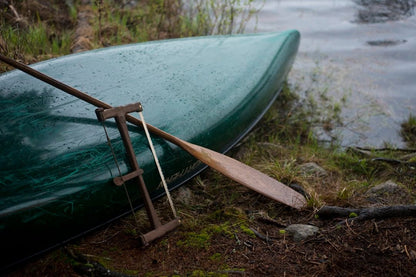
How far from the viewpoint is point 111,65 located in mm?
2492

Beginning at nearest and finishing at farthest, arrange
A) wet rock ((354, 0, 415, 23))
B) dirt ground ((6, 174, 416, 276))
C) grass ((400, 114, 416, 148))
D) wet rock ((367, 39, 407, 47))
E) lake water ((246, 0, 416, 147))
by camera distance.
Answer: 1. dirt ground ((6, 174, 416, 276))
2. grass ((400, 114, 416, 148))
3. lake water ((246, 0, 416, 147))
4. wet rock ((367, 39, 407, 47))
5. wet rock ((354, 0, 415, 23))

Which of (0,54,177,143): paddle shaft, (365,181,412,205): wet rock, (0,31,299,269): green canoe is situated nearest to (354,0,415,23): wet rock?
(0,31,299,269): green canoe

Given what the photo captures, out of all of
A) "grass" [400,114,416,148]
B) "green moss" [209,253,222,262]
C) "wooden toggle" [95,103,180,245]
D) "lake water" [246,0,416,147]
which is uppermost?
"wooden toggle" [95,103,180,245]

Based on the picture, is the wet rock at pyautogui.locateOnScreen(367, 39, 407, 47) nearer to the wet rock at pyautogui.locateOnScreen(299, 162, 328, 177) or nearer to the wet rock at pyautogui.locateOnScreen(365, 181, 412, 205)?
the wet rock at pyautogui.locateOnScreen(299, 162, 328, 177)

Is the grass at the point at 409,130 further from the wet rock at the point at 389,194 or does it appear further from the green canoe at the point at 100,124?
the green canoe at the point at 100,124

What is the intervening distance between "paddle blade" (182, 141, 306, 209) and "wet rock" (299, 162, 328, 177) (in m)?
0.43

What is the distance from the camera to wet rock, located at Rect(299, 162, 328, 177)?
8.48 ft

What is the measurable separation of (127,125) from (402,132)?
8.27ft

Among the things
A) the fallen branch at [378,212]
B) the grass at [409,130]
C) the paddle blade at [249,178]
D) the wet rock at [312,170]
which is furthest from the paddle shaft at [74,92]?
the grass at [409,130]

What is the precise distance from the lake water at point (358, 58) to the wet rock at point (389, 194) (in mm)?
966

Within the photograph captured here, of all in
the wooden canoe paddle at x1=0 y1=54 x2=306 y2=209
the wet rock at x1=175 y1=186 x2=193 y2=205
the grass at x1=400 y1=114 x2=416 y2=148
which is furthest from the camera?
the grass at x1=400 y1=114 x2=416 y2=148

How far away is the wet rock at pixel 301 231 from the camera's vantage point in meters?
1.81

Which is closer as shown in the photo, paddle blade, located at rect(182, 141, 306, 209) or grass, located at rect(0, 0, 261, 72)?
paddle blade, located at rect(182, 141, 306, 209)

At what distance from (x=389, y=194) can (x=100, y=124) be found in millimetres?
1613
